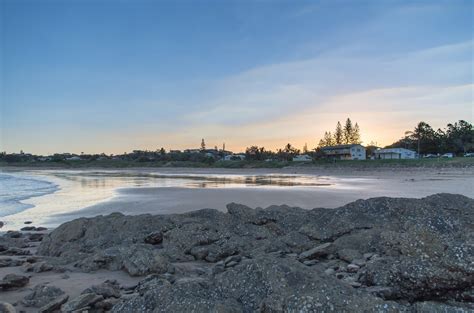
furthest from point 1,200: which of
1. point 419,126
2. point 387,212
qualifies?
point 419,126

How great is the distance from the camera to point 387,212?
10.1 meters

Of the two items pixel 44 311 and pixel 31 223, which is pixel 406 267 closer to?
pixel 44 311

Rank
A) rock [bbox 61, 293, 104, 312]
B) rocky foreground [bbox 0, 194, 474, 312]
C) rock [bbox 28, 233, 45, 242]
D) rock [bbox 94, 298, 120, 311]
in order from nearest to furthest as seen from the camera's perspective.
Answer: rocky foreground [bbox 0, 194, 474, 312]
rock [bbox 61, 293, 104, 312]
rock [bbox 94, 298, 120, 311]
rock [bbox 28, 233, 45, 242]

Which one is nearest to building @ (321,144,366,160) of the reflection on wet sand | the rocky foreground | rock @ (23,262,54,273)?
the reflection on wet sand

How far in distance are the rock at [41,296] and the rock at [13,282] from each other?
0.68 metres

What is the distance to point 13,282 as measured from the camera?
6590 mm

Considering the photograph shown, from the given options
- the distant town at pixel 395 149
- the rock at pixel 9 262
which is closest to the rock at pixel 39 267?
the rock at pixel 9 262

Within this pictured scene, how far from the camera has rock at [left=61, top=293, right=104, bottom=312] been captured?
528 cm

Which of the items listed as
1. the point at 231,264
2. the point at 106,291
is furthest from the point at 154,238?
the point at 106,291

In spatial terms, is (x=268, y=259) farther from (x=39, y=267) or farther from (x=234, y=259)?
(x=39, y=267)

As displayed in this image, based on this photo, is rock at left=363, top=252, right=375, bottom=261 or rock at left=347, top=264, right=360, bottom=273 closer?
rock at left=347, top=264, right=360, bottom=273

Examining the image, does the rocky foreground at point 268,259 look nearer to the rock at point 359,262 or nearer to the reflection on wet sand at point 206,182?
the rock at point 359,262

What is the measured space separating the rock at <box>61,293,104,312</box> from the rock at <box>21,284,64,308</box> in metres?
0.60

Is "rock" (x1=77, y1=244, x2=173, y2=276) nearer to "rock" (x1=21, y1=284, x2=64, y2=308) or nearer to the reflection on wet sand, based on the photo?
"rock" (x1=21, y1=284, x2=64, y2=308)
